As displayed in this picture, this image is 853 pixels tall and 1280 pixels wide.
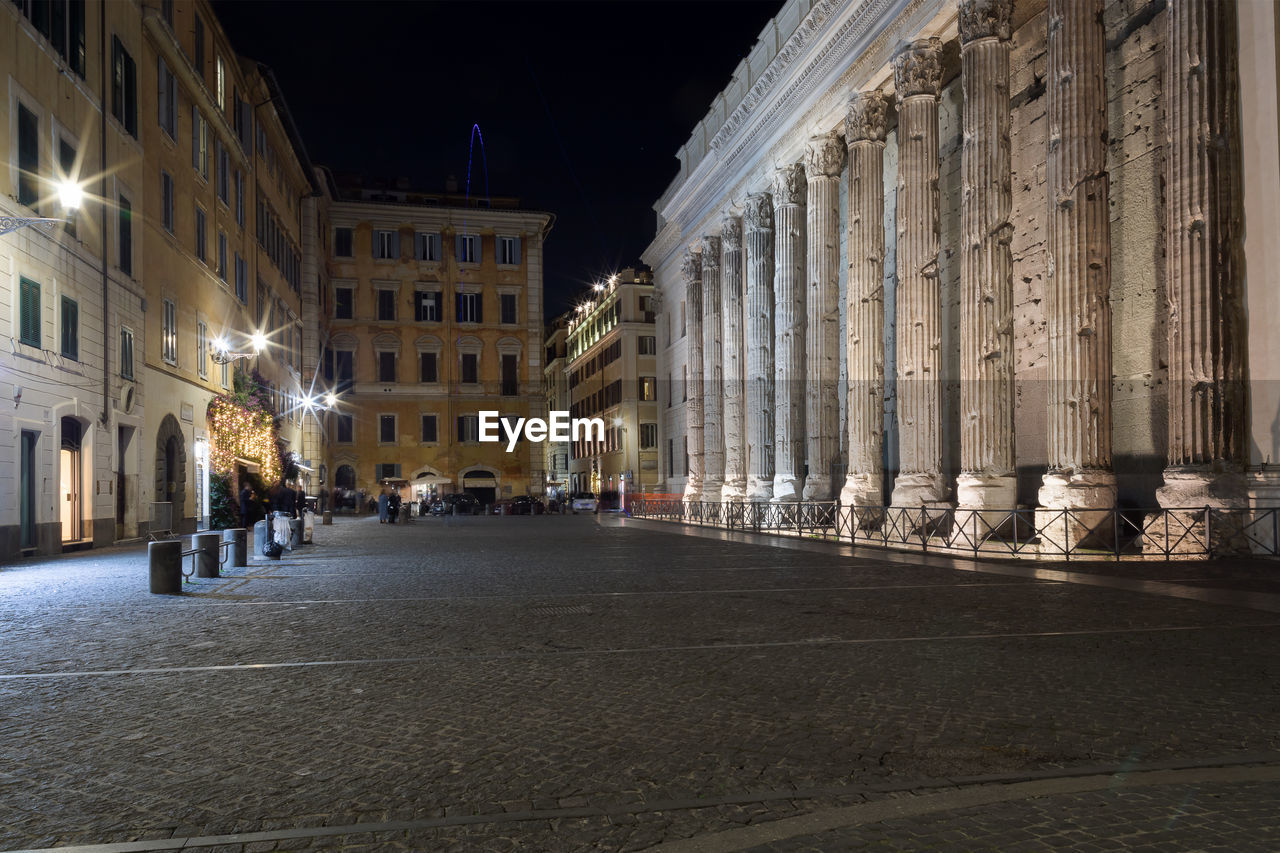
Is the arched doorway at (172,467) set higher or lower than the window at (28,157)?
lower

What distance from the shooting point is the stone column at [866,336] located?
1019 inches

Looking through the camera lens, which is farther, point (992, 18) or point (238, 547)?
point (992, 18)

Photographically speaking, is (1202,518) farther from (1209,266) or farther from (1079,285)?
(1079,285)

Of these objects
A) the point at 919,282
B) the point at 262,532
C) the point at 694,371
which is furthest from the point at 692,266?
the point at 262,532

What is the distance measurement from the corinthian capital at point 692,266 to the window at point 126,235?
982 inches

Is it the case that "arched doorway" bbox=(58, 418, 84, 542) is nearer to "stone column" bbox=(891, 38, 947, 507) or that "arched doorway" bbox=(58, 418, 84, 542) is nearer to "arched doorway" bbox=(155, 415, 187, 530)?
"arched doorway" bbox=(155, 415, 187, 530)

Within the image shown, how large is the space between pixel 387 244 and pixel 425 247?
7.08 feet

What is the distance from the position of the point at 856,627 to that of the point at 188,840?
6.77m

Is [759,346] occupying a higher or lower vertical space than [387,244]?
lower

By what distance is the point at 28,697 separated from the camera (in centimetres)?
662

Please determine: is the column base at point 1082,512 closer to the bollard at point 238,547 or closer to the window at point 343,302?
the bollard at point 238,547

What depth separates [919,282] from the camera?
76.1 ft

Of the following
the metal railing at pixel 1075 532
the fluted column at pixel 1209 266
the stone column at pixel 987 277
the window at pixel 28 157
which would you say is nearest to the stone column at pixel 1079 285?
the metal railing at pixel 1075 532

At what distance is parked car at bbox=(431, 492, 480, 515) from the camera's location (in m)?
50.8
